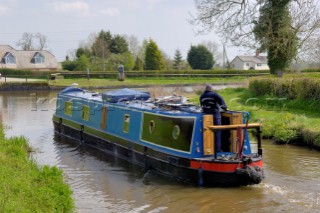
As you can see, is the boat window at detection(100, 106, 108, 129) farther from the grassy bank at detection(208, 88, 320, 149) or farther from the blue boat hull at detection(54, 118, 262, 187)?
the grassy bank at detection(208, 88, 320, 149)

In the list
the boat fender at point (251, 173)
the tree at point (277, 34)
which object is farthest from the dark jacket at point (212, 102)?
the tree at point (277, 34)

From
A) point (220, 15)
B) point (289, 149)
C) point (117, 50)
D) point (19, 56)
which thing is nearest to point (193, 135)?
point (289, 149)

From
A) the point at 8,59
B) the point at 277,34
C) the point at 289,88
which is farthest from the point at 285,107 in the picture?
the point at 8,59

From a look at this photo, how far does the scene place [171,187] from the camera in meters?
10.5

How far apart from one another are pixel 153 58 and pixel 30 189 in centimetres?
4757

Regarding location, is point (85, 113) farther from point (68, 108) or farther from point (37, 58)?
point (37, 58)

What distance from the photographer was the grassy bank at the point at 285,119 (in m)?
14.4

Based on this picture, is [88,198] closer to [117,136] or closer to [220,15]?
[117,136]

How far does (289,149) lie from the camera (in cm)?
1416

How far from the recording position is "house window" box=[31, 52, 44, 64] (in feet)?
215

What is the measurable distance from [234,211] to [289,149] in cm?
570

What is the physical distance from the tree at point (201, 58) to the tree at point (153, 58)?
7.63 meters

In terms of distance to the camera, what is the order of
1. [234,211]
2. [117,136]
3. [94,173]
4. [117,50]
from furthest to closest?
1. [117,50]
2. [117,136]
3. [94,173]
4. [234,211]

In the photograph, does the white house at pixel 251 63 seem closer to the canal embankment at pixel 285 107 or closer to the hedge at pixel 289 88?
the canal embankment at pixel 285 107
